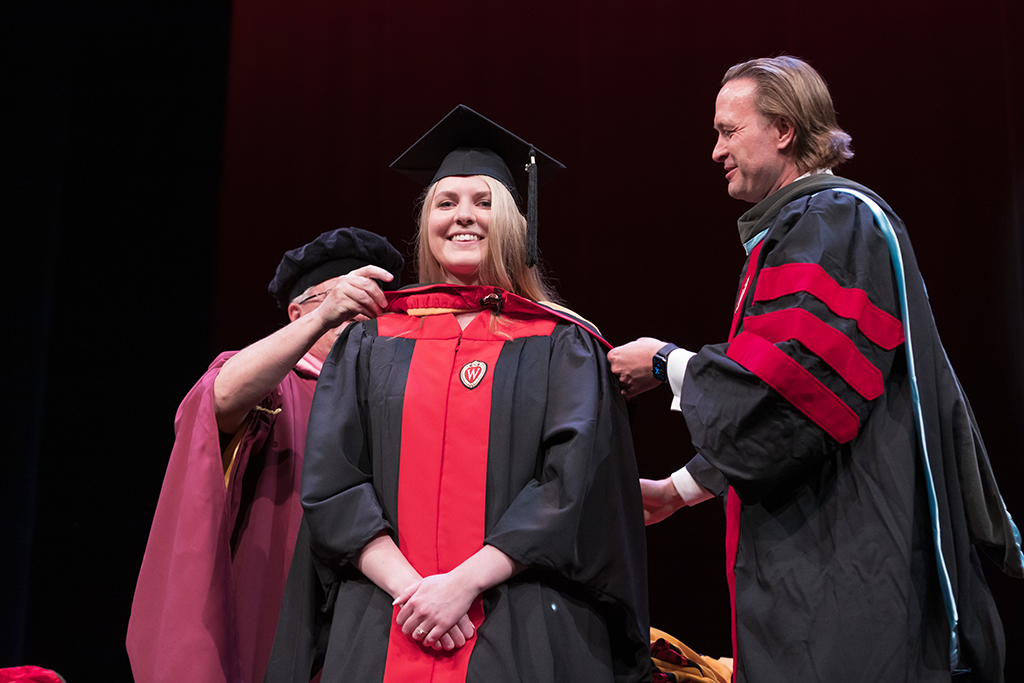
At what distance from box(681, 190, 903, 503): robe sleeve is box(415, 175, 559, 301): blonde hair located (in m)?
0.60

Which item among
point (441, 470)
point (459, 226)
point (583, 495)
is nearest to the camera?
point (583, 495)

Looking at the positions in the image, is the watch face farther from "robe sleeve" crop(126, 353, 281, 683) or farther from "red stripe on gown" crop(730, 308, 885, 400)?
"robe sleeve" crop(126, 353, 281, 683)

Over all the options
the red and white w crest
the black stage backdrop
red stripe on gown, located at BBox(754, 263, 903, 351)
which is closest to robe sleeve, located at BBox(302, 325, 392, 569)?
the red and white w crest

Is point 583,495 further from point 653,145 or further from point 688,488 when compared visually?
point 653,145

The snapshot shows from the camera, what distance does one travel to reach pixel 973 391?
3479 millimetres

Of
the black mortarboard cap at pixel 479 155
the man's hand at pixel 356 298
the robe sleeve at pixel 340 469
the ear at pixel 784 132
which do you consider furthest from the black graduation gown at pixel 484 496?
the ear at pixel 784 132

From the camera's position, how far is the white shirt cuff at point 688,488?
8.16 feet

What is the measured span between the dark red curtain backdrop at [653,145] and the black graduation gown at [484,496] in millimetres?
1956

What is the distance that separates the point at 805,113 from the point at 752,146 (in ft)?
0.50

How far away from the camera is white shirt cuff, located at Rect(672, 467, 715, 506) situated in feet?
8.16

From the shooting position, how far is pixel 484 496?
5.92 ft

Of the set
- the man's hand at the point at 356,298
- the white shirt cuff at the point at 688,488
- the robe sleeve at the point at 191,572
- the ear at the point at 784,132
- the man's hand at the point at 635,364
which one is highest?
the ear at the point at 784,132

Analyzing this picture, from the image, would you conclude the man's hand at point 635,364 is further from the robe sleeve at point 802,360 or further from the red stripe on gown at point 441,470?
the red stripe on gown at point 441,470

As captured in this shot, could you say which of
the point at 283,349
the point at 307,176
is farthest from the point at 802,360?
the point at 307,176
